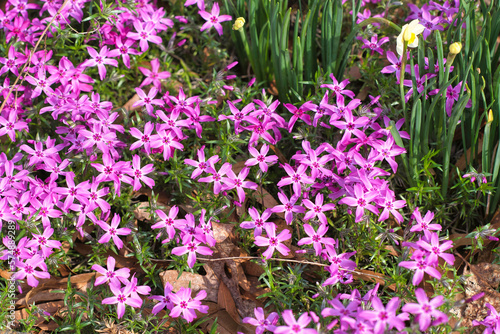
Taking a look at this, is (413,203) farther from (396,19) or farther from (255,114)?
(396,19)

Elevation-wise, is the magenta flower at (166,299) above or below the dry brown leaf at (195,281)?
above

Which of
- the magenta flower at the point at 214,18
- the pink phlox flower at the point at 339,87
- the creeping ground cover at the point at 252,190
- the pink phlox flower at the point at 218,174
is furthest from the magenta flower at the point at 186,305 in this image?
the magenta flower at the point at 214,18

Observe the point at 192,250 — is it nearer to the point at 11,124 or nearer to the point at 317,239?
the point at 317,239

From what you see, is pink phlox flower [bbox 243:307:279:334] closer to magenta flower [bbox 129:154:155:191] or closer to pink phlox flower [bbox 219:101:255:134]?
magenta flower [bbox 129:154:155:191]

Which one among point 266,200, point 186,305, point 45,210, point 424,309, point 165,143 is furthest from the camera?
point 266,200

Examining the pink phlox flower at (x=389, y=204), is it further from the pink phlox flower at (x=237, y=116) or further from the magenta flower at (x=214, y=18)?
the magenta flower at (x=214, y=18)

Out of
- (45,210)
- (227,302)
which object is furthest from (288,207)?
(45,210)
